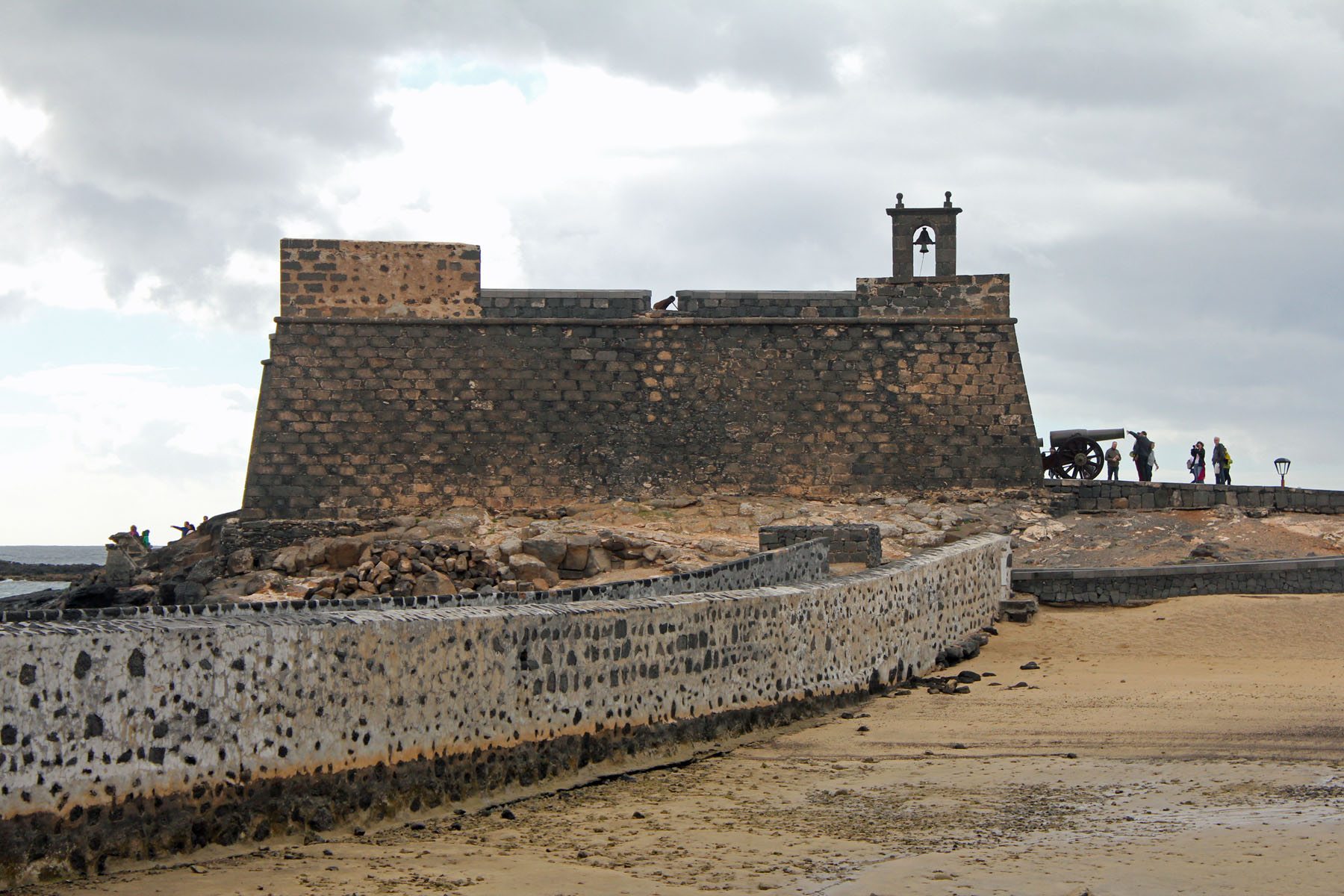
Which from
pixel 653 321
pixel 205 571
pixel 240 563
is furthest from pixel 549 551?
pixel 205 571

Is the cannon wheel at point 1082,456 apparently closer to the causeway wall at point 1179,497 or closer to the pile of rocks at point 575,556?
the causeway wall at point 1179,497

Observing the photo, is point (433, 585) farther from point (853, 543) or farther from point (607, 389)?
point (607, 389)

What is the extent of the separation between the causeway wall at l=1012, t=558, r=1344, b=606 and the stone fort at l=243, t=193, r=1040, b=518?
6045mm

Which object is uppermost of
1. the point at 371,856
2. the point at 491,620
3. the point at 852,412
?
the point at 852,412

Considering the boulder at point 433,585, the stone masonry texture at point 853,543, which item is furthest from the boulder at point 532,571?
the stone masonry texture at point 853,543

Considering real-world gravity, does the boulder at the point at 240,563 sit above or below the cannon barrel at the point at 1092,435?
below

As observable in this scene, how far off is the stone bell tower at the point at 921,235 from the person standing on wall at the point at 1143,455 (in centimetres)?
425

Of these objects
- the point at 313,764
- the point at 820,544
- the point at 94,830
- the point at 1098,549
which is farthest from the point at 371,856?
the point at 1098,549

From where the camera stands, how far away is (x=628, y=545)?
57.4 ft

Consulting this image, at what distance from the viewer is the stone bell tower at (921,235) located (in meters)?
20.8

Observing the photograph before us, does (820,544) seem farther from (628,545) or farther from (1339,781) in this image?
(1339,781)

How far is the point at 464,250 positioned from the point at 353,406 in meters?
2.85

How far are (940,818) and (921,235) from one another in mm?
15606

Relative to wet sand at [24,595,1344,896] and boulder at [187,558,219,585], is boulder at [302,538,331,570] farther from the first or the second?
wet sand at [24,595,1344,896]
